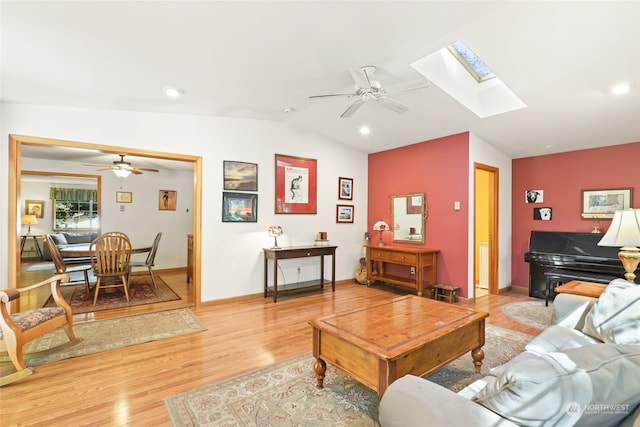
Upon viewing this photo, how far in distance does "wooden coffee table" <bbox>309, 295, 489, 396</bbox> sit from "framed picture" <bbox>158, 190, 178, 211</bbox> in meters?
5.92

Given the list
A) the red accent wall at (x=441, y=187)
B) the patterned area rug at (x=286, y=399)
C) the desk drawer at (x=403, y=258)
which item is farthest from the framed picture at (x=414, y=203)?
the patterned area rug at (x=286, y=399)

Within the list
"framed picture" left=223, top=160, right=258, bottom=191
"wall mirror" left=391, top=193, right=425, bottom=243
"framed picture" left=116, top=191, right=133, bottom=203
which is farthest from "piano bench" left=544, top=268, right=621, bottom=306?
"framed picture" left=116, top=191, right=133, bottom=203

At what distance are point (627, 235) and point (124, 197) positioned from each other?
7.83 metres

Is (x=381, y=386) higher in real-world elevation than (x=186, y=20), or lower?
lower

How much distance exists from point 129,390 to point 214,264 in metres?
2.20

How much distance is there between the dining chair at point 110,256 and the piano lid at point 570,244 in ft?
Result: 20.3

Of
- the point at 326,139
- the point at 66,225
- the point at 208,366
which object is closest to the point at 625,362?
the point at 208,366

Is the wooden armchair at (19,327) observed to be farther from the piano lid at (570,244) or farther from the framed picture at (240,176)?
the piano lid at (570,244)

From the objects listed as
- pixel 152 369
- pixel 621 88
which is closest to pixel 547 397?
pixel 152 369

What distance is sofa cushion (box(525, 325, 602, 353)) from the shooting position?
6.00 feet

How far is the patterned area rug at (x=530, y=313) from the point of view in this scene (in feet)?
12.0

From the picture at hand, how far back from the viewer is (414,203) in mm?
5293

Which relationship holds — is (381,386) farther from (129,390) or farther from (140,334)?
(140,334)

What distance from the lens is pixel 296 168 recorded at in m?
5.15
